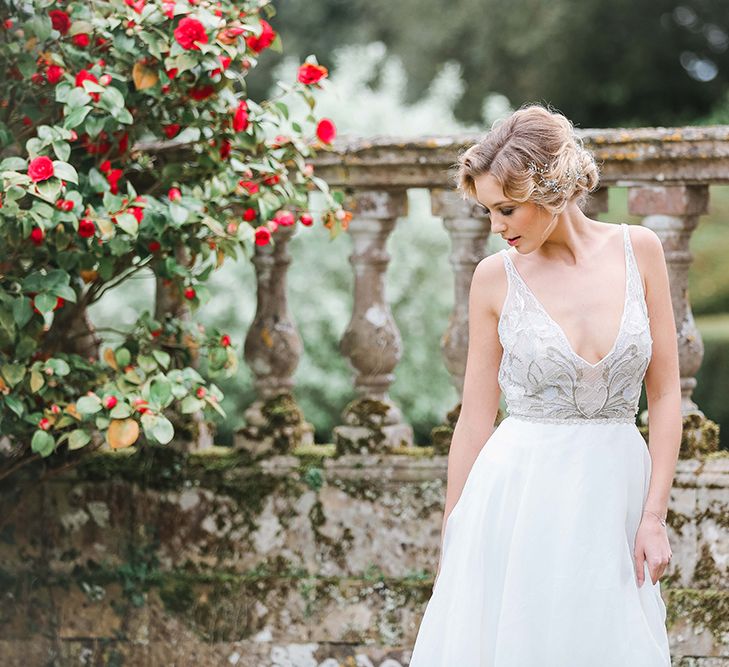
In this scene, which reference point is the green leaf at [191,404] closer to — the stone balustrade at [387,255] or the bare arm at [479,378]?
the stone balustrade at [387,255]

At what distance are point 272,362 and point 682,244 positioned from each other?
126 cm

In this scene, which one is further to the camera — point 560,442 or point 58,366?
point 58,366

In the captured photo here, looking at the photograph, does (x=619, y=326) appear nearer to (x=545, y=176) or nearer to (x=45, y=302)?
(x=545, y=176)

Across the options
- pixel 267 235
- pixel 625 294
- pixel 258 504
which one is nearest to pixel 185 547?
pixel 258 504

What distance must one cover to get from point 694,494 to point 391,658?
101 cm

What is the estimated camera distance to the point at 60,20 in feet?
10.9

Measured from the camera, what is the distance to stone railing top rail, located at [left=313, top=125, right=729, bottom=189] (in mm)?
3502

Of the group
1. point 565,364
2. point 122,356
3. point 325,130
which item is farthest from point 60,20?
point 565,364

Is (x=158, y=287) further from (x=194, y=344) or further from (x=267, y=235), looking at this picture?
(x=267, y=235)

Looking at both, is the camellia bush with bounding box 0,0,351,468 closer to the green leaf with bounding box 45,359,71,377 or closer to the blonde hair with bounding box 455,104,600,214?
the green leaf with bounding box 45,359,71,377

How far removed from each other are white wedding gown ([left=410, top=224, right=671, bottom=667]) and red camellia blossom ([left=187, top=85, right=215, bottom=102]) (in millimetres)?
1004

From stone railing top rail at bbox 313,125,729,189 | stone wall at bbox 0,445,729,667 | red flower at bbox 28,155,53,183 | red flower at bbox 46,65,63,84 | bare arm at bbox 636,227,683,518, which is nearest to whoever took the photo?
bare arm at bbox 636,227,683,518

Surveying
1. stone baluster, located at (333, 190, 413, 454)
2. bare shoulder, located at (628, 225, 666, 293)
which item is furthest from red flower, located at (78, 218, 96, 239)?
bare shoulder, located at (628, 225, 666, 293)

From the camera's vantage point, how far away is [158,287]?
12.9ft
